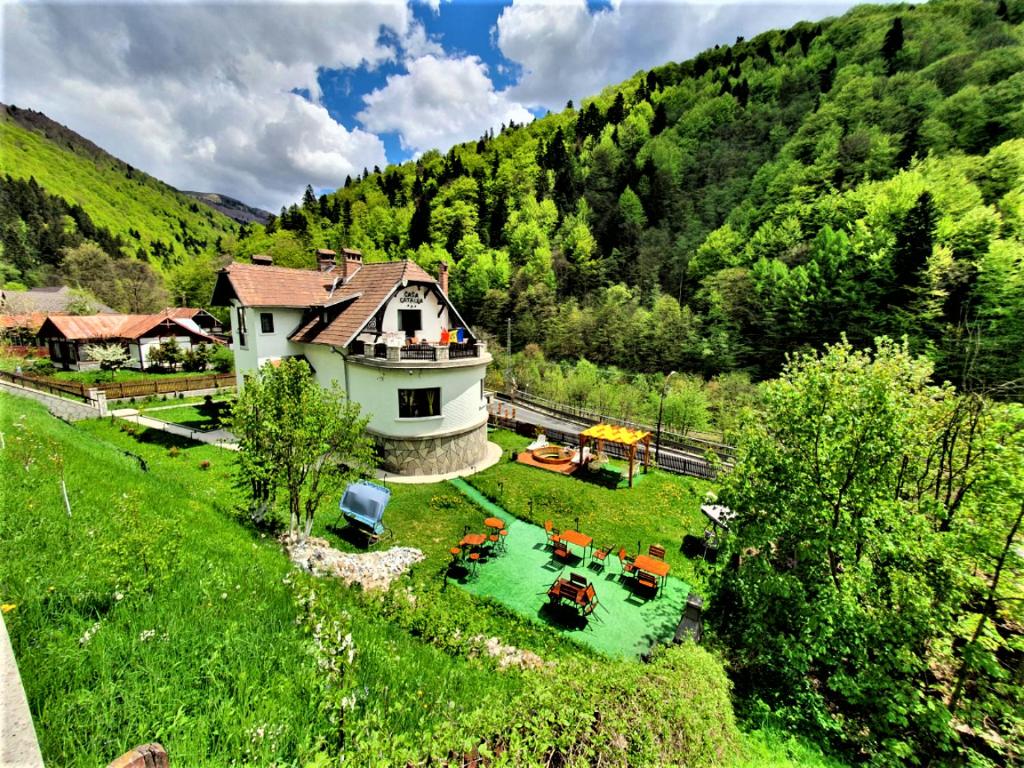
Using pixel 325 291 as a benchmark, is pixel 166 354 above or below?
below

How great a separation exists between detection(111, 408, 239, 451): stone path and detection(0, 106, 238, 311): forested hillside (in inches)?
1089

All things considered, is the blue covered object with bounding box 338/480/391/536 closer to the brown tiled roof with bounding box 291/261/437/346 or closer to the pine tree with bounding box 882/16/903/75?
the brown tiled roof with bounding box 291/261/437/346

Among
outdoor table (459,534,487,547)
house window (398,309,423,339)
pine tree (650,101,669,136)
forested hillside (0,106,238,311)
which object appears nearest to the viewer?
outdoor table (459,534,487,547)

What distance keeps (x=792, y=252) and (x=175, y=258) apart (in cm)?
18421

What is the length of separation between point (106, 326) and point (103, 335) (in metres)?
2.33

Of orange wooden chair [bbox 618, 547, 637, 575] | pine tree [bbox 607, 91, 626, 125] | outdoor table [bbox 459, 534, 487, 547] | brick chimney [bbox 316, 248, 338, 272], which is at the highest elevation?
pine tree [bbox 607, 91, 626, 125]

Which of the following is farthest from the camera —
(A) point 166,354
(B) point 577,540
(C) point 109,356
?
(A) point 166,354

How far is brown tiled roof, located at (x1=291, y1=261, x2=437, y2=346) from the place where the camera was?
68.0 feet

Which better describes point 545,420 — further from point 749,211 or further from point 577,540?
point 749,211

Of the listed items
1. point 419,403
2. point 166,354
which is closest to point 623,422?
point 419,403

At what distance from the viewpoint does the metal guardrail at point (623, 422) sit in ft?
86.1

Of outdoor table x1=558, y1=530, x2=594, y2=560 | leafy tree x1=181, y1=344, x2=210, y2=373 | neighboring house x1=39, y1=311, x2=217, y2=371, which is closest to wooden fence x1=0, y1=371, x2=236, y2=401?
leafy tree x1=181, y1=344, x2=210, y2=373

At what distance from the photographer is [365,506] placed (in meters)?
13.8

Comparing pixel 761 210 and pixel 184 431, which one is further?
pixel 761 210
